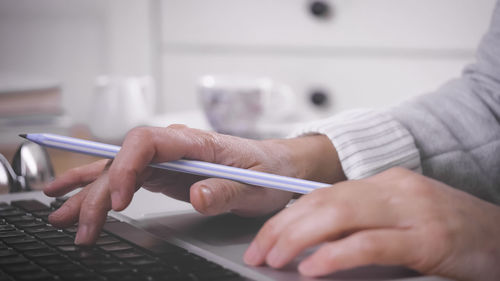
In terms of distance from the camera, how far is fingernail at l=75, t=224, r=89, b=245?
253 mm

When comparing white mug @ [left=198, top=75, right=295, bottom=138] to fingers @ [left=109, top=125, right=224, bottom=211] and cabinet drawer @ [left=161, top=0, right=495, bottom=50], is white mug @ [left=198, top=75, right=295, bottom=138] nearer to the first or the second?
fingers @ [left=109, top=125, right=224, bottom=211]

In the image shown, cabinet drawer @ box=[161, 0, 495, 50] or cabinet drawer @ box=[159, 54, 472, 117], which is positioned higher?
cabinet drawer @ box=[161, 0, 495, 50]

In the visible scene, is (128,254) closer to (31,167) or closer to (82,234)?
(82,234)

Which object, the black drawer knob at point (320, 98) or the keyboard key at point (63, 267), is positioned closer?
the keyboard key at point (63, 267)

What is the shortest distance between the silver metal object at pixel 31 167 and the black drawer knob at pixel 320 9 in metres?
1.10

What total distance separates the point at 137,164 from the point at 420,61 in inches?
50.8

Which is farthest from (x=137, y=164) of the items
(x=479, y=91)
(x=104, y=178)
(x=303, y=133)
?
(x=479, y=91)

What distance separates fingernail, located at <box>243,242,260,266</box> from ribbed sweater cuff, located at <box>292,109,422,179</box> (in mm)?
153

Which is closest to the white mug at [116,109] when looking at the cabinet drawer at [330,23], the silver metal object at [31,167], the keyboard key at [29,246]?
the silver metal object at [31,167]

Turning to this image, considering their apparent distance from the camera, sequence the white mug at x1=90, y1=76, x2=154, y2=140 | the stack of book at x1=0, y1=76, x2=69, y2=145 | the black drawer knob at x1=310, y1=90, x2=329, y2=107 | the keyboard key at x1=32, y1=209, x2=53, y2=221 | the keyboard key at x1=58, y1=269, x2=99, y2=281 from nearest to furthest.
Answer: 1. the keyboard key at x1=58, y1=269, x2=99, y2=281
2. the keyboard key at x1=32, y1=209, x2=53, y2=221
3. the stack of book at x1=0, y1=76, x2=69, y2=145
4. the white mug at x1=90, y1=76, x2=154, y2=140
5. the black drawer knob at x1=310, y1=90, x2=329, y2=107

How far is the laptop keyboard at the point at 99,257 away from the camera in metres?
0.21

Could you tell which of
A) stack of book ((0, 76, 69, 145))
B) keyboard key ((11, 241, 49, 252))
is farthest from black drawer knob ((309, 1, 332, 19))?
keyboard key ((11, 241, 49, 252))

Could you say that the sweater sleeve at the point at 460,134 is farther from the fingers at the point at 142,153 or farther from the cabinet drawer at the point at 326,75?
the cabinet drawer at the point at 326,75

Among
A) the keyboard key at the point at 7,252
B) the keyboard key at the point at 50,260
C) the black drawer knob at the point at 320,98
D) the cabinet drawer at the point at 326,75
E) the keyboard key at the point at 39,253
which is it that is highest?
the keyboard key at the point at 50,260
